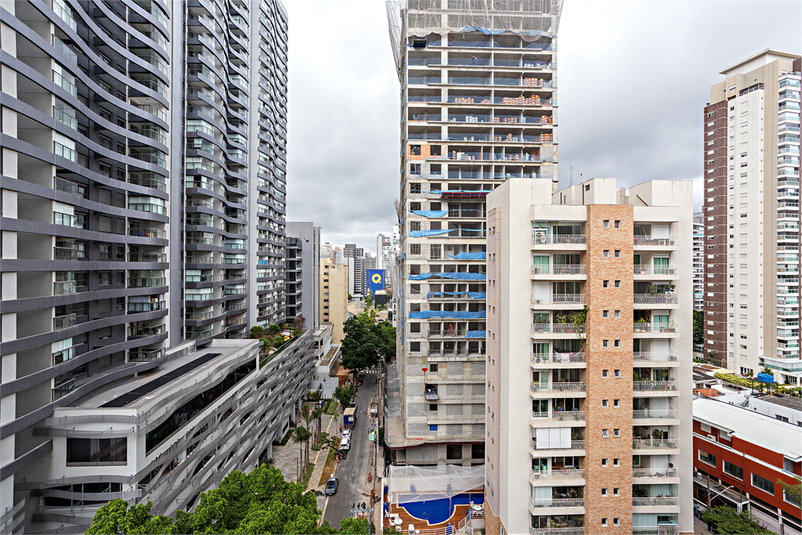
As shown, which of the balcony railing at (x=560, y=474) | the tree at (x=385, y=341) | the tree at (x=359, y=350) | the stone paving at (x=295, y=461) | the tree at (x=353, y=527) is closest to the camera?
the tree at (x=353, y=527)

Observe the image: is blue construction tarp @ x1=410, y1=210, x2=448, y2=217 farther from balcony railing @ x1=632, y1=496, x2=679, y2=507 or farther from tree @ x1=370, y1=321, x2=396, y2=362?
tree @ x1=370, y1=321, x2=396, y2=362

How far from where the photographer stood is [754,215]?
56719 mm

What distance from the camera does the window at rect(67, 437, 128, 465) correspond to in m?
17.1

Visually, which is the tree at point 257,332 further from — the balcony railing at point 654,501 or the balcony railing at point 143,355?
the balcony railing at point 654,501

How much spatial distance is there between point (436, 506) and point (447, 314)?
14787 millimetres

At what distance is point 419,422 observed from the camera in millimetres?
32906

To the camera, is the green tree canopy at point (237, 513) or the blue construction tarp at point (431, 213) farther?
the blue construction tarp at point (431, 213)

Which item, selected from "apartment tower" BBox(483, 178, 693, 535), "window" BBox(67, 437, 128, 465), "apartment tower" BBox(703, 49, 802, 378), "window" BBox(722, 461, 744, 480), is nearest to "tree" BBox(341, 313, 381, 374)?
"apartment tower" BBox(483, 178, 693, 535)

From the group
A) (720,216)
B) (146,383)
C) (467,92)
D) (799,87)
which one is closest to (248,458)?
(146,383)

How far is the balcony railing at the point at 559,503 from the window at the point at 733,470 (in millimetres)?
16233

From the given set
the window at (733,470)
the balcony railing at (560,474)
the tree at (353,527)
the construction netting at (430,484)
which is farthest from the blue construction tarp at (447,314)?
the window at (733,470)

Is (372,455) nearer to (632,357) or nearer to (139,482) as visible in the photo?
(139,482)

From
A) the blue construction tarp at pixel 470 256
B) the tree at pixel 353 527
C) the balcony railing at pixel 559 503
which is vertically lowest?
the balcony railing at pixel 559 503

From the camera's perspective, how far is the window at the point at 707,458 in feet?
92.7
